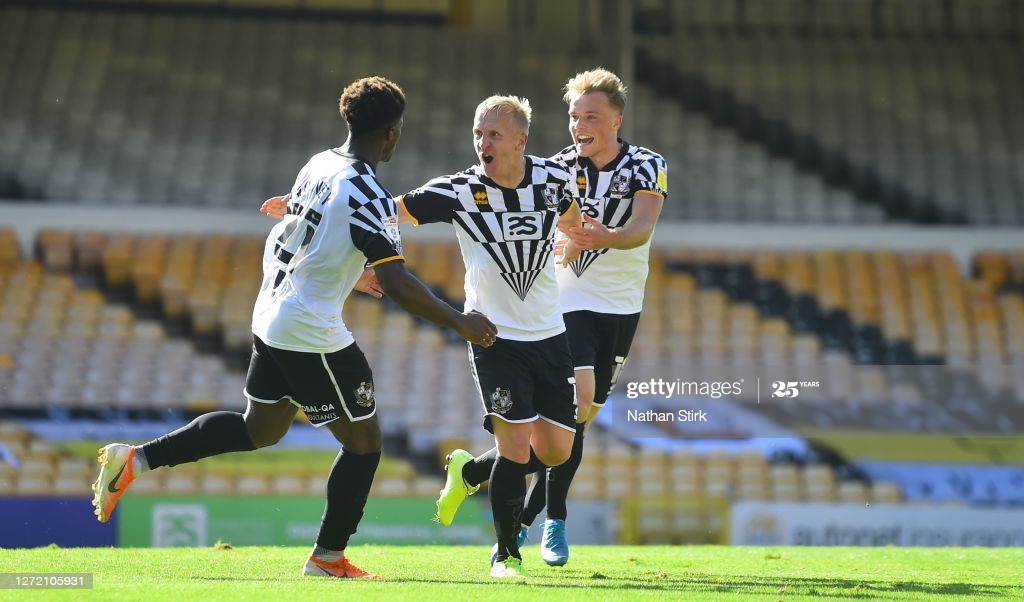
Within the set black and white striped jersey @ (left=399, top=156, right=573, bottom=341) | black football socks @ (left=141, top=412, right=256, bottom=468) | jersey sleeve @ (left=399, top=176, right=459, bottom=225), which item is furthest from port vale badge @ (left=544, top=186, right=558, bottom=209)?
black football socks @ (left=141, top=412, right=256, bottom=468)

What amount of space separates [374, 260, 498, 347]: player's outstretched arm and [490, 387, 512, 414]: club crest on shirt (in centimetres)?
49

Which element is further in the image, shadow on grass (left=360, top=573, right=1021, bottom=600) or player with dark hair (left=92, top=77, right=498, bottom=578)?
shadow on grass (left=360, top=573, right=1021, bottom=600)

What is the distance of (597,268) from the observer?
20.4 ft

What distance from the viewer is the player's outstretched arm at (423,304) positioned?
4738 mm

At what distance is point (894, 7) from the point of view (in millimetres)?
17828

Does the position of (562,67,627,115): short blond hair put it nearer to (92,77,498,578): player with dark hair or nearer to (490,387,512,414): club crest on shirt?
(92,77,498,578): player with dark hair

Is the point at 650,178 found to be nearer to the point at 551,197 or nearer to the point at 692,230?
the point at 551,197

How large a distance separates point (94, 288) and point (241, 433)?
994 cm

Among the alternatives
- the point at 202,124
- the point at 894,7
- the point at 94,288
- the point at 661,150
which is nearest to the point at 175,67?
the point at 202,124

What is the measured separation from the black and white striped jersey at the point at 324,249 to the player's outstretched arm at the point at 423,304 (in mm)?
60

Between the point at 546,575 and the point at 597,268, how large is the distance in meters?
1.55

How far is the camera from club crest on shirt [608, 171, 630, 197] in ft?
19.8

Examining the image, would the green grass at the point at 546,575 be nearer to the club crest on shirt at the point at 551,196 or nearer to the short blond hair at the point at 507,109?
the club crest on shirt at the point at 551,196

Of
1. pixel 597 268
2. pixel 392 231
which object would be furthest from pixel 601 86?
pixel 392 231
